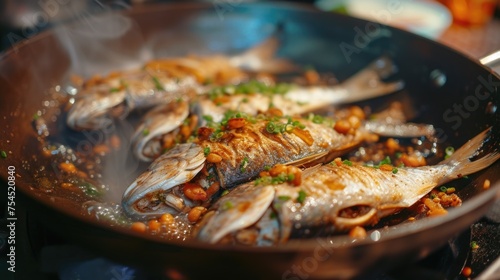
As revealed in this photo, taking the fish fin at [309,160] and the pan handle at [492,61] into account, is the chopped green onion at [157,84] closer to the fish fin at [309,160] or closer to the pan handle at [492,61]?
the fish fin at [309,160]

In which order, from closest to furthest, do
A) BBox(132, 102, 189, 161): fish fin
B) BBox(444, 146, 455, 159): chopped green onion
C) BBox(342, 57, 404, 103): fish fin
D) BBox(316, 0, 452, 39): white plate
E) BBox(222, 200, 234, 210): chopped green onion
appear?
BBox(222, 200, 234, 210): chopped green onion
BBox(444, 146, 455, 159): chopped green onion
BBox(132, 102, 189, 161): fish fin
BBox(342, 57, 404, 103): fish fin
BBox(316, 0, 452, 39): white plate

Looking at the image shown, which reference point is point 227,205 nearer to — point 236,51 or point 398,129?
point 398,129

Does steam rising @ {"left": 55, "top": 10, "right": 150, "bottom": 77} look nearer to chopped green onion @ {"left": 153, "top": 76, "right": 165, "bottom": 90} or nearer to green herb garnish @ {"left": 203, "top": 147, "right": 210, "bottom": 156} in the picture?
chopped green onion @ {"left": 153, "top": 76, "right": 165, "bottom": 90}

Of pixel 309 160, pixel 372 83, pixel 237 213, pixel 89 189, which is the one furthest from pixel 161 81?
pixel 237 213

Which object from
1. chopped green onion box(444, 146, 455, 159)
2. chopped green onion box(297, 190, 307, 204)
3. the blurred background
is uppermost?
the blurred background

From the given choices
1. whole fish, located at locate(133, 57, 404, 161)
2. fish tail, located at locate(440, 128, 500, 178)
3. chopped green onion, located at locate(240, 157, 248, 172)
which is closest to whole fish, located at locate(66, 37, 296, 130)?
whole fish, located at locate(133, 57, 404, 161)

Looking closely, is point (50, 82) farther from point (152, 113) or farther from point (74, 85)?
point (152, 113)

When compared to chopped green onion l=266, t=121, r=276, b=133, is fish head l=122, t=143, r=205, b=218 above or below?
below
